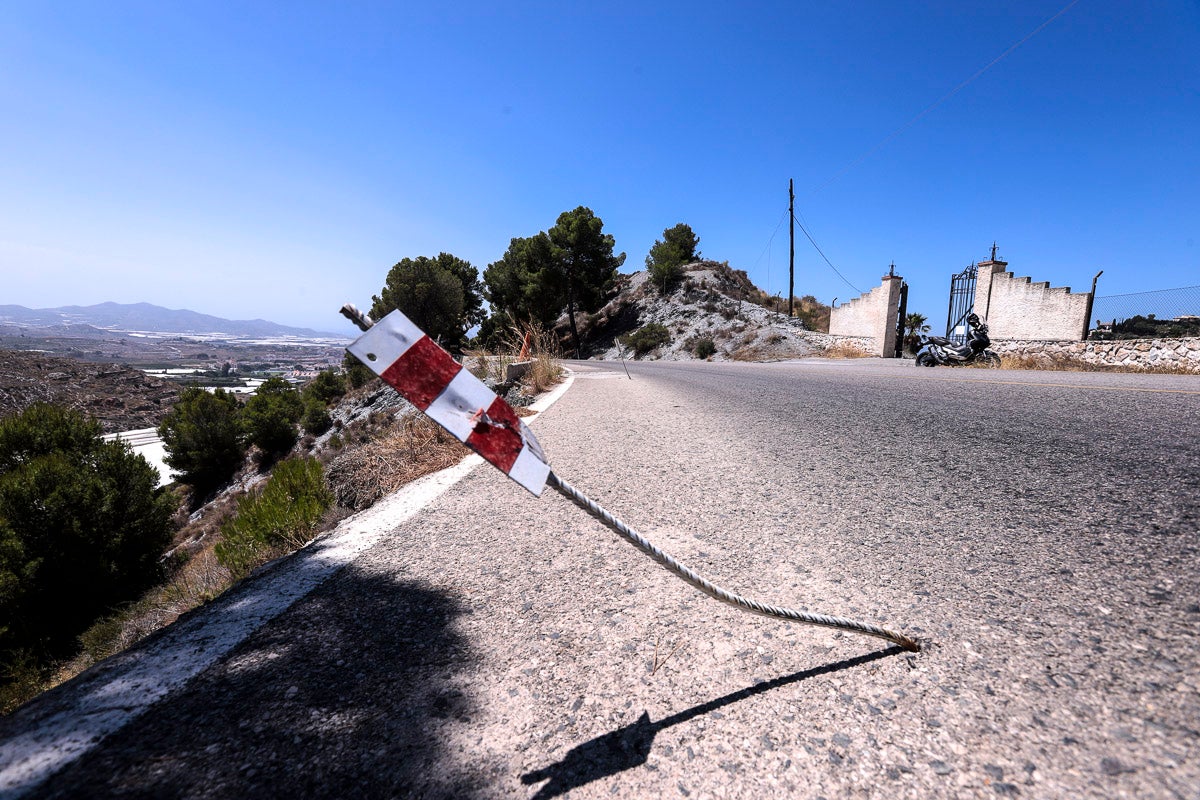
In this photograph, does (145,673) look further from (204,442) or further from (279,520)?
(204,442)

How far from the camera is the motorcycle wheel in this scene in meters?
12.7

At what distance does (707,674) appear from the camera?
1.43 m

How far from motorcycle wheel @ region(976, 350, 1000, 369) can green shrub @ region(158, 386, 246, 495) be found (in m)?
31.7

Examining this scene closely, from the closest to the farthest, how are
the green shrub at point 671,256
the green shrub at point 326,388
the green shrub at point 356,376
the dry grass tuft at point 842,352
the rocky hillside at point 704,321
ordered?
the dry grass tuft at point 842,352 → the rocky hillside at point 704,321 → the green shrub at point 356,376 → the green shrub at point 326,388 → the green shrub at point 671,256

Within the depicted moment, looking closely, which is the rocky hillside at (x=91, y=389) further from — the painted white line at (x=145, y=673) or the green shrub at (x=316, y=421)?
the painted white line at (x=145, y=673)

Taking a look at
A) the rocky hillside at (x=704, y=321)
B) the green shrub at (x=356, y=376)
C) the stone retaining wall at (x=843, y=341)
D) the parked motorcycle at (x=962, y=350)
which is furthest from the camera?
the green shrub at (x=356, y=376)

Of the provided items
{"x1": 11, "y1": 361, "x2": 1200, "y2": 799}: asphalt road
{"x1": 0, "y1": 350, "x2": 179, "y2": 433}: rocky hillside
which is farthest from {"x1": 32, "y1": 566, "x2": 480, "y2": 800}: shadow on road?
{"x1": 0, "y1": 350, "x2": 179, "y2": 433}: rocky hillside

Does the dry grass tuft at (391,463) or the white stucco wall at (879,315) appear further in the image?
the white stucco wall at (879,315)

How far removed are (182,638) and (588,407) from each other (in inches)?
224

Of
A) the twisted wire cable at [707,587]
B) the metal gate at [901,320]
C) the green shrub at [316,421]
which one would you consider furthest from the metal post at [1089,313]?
the green shrub at [316,421]

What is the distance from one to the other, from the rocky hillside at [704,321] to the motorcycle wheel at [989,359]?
9.61 m

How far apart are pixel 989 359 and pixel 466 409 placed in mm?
15911

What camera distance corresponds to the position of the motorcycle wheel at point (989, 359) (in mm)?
12695

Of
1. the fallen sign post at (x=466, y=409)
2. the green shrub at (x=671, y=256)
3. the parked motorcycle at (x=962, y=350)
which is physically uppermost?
the green shrub at (x=671, y=256)
